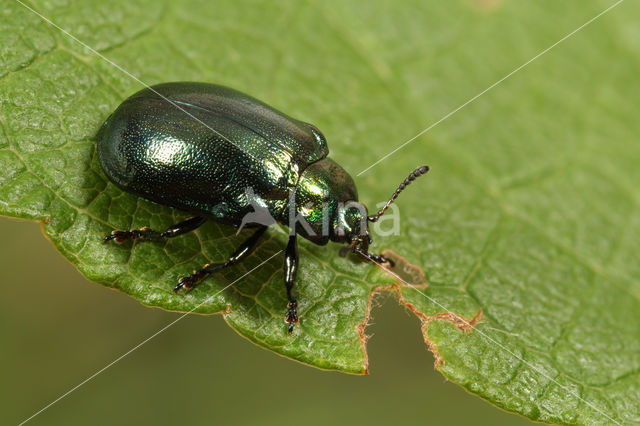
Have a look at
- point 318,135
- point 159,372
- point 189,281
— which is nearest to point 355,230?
point 318,135

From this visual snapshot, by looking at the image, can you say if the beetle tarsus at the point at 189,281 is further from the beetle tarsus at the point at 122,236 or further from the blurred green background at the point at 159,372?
the blurred green background at the point at 159,372

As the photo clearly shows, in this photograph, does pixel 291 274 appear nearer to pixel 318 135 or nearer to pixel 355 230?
pixel 355 230

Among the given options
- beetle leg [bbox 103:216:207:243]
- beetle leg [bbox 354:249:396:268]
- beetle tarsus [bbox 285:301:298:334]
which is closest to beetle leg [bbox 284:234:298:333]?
beetle tarsus [bbox 285:301:298:334]

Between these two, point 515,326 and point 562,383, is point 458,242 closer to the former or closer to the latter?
point 515,326

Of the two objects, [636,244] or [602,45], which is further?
[602,45]

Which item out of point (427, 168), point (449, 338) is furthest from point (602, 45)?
point (449, 338)

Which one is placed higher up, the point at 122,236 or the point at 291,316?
the point at 122,236

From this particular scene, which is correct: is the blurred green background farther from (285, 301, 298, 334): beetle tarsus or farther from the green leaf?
(285, 301, 298, 334): beetle tarsus
